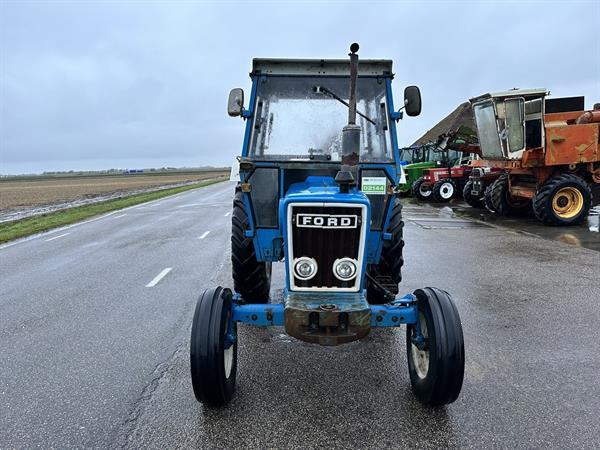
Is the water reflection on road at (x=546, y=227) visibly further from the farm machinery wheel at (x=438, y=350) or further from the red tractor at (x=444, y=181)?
the farm machinery wheel at (x=438, y=350)

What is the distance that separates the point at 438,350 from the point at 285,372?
128 cm

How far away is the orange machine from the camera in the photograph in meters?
10.8

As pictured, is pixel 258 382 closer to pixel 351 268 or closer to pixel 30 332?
pixel 351 268

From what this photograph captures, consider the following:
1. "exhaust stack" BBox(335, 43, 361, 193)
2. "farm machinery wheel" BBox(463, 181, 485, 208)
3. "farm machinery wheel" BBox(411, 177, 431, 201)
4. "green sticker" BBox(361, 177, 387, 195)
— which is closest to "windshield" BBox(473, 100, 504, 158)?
"farm machinery wheel" BBox(463, 181, 485, 208)

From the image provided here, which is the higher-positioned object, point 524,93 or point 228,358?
point 524,93

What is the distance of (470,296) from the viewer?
5.43m

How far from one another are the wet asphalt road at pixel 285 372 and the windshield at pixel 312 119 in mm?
1802

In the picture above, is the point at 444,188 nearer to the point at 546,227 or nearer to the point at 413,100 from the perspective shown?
the point at 546,227

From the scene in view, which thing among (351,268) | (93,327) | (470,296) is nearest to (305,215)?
(351,268)

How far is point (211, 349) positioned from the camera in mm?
2787

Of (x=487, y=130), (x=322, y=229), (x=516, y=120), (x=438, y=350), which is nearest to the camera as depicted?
(x=438, y=350)

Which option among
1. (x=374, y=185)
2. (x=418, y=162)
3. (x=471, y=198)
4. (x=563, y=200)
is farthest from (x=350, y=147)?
(x=418, y=162)

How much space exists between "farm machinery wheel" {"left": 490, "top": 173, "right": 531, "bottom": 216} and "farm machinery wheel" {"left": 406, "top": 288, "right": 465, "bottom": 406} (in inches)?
437

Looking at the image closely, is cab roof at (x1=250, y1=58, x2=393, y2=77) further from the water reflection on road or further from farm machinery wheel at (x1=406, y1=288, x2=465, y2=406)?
the water reflection on road
